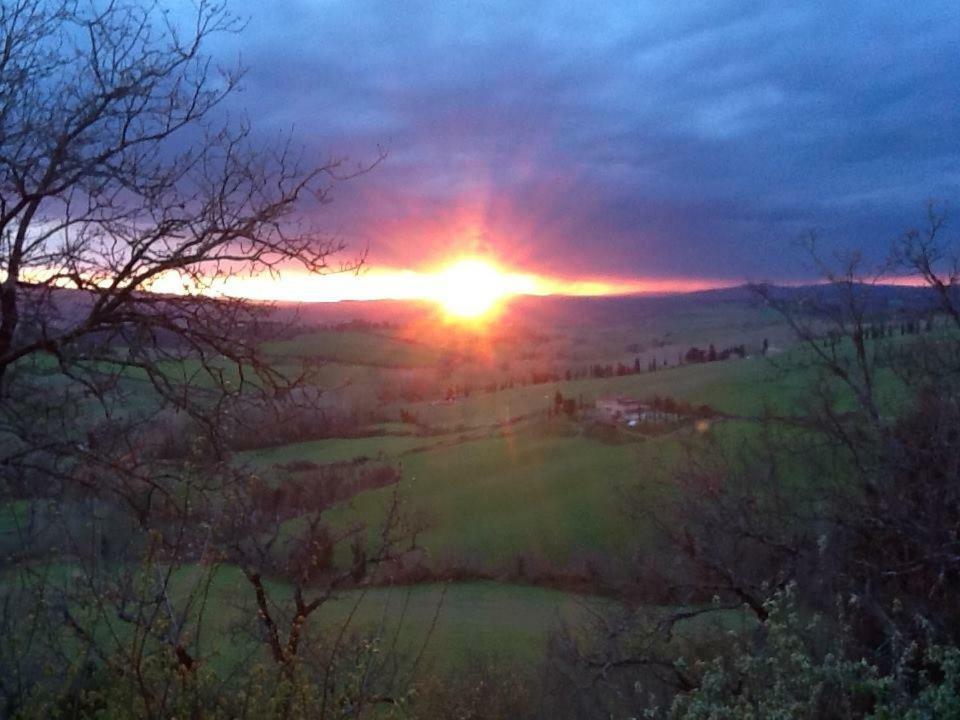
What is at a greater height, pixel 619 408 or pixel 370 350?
pixel 370 350

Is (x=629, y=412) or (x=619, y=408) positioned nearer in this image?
(x=629, y=412)

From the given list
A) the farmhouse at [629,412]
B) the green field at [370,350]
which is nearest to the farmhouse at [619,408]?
the farmhouse at [629,412]

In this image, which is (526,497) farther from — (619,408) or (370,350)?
(370,350)

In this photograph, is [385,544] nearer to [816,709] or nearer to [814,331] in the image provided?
[816,709]

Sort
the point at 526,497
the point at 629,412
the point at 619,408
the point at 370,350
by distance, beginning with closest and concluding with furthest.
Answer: the point at 526,497 → the point at 629,412 → the point at 619,408 → the point at 370,350

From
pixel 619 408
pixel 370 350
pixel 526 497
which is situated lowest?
pixel 526 497

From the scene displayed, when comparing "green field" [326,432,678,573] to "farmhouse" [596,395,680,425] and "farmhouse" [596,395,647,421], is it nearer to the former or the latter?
"farmhouse" [596,395,680,425]

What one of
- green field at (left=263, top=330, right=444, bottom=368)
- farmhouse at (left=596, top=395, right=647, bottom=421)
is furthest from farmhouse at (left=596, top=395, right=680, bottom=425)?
green field at (left=263, top=330, right=444, bottom=368)

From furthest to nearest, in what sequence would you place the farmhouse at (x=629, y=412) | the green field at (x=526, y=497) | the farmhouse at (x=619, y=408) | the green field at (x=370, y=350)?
the farmhouse at (x=619, y=408) < the farmhouse at (x=629, y=412) < the green field at (x=526, y=497) < the green field at (x=370, y=350)

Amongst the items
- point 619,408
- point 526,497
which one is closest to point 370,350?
point 619,408

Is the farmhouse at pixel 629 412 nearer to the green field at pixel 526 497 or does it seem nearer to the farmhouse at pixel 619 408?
the farmhouse at pixel 619 408

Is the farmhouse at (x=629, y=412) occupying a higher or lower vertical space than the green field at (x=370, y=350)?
lower

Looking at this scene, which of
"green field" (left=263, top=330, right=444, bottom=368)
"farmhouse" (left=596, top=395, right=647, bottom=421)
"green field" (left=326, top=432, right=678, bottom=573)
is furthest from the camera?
"farmhouse" (left=596, top=395, right=647, bottom=421)
